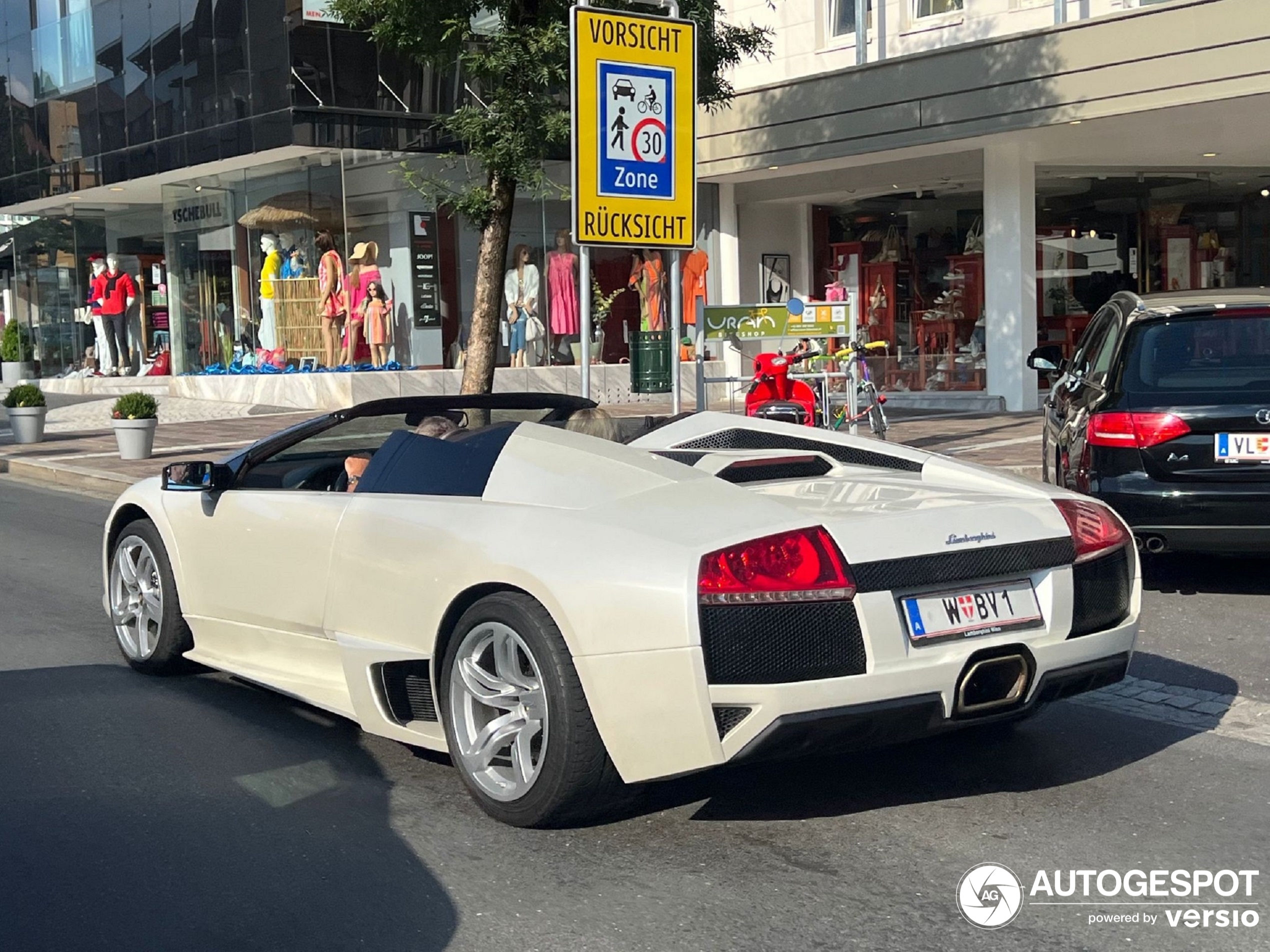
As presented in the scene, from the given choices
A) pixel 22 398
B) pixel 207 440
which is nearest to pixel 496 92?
pixel 207 440

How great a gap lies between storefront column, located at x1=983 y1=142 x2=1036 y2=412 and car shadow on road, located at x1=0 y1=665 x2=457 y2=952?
17095 mm

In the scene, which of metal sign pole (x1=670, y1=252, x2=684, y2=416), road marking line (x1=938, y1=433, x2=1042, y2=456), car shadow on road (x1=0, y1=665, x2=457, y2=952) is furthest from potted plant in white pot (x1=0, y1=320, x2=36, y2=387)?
car shadow on road (x1=0, y1=665, x2=457, y2=952)

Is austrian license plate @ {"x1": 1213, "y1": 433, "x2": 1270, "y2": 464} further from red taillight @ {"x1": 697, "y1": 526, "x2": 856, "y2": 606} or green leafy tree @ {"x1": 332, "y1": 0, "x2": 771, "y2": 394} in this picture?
green leafy tree @ {"x1": 332, "y1": 0, "x2": 771, "y2": 394}

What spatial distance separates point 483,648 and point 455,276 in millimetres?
21542

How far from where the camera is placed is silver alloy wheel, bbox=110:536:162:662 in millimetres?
6374

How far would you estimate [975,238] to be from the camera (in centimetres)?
2347

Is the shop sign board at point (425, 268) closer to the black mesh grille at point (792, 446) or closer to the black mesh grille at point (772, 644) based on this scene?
the black mesh grille at point (792, 446)

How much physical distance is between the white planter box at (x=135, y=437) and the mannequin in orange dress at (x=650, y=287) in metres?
11.5

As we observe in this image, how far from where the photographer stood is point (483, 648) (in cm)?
439

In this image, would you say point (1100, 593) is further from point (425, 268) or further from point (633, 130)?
point (425, 268)

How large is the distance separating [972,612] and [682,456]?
1322 mm

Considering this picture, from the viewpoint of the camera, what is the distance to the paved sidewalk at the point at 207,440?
14945 mm

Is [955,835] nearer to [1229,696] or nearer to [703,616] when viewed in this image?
[703,616]

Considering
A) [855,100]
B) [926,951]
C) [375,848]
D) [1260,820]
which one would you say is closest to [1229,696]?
[1260,820]
